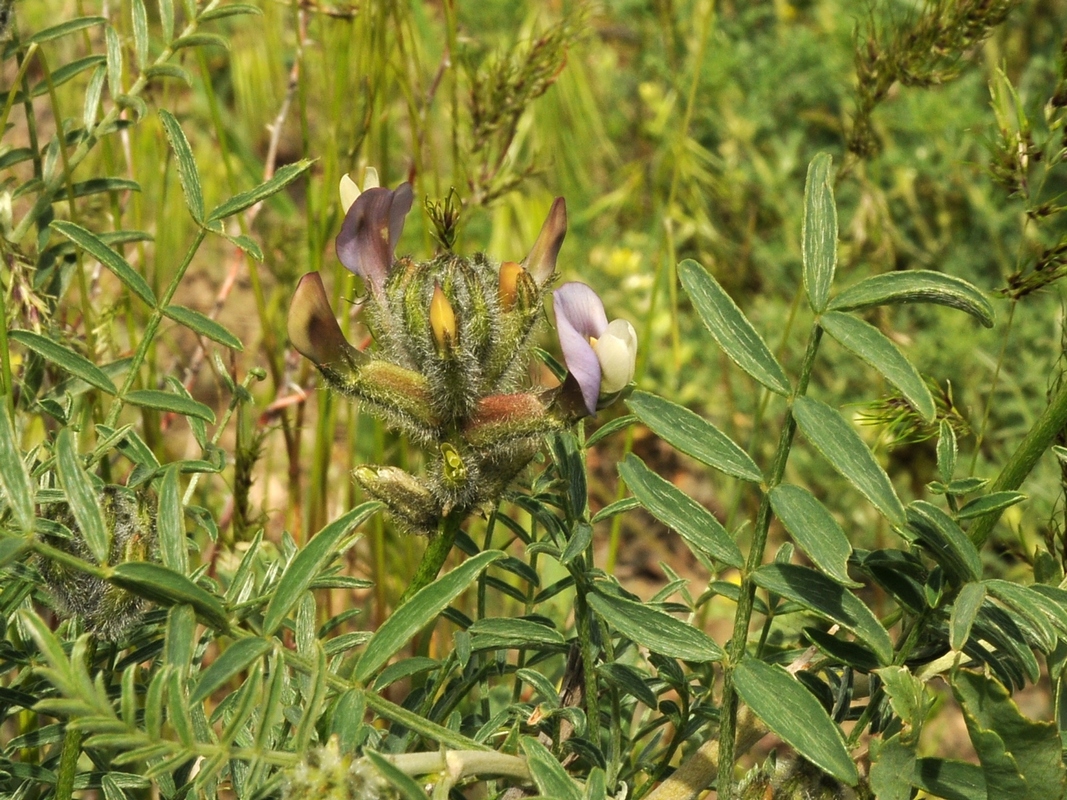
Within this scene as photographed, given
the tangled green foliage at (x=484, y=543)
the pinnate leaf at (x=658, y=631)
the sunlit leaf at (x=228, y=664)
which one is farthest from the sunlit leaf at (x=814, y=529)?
the sunlit leaf at (x=228, y=664)

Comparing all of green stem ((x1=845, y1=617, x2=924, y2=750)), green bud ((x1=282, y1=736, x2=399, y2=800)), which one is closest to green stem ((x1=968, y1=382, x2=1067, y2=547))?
green stem ((x1=845, y1=617, x2=924, y2=750))

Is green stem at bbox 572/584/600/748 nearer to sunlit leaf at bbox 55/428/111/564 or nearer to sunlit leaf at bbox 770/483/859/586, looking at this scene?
sunlit leaf at bbox 770/483/859/586

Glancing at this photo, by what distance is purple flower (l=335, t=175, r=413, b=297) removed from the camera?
0.94 meters

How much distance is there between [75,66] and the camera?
1.34m

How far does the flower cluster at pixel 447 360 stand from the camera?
913 millimetres

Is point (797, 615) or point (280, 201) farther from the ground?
point (797, 615)

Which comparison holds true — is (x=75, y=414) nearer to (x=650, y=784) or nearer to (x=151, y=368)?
(x=151, y=368)

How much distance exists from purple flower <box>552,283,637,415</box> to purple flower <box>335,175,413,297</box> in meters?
0.17

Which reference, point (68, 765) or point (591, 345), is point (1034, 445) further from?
point (68, 765)

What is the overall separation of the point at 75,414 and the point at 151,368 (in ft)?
1.29

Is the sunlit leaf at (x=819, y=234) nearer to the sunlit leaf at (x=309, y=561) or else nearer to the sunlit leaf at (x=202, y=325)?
the sunlit leaf at (x=309, y=561)

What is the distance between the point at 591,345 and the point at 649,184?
3068 millimetres

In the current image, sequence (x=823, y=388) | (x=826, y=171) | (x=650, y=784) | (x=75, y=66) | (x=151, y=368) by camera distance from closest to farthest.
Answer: (x=826, y=171) < (x=650, y=784) < (x=75, y=66) < (x=151, y=368) < (x=823, y=388)

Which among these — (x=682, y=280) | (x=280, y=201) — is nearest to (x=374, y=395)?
(x=682, y=280)
